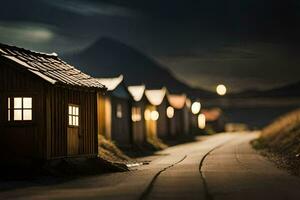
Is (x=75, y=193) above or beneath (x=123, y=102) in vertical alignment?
beneath

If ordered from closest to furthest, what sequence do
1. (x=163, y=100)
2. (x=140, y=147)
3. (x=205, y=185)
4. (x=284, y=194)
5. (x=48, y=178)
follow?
1. (x=284, y=194)
2. (x=205, y=185)
3. (x=48, y=178)
4. (x=140, y=147)
5. (x=163, y=100)

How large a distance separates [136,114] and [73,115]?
2543cm

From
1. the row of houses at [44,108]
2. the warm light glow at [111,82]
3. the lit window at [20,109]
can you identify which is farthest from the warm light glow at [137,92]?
the lit window at [20,109]

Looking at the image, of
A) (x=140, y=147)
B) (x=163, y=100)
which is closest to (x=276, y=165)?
(x=140, y=147)

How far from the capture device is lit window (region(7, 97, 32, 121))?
24.5m

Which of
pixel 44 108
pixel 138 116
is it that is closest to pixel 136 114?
pixel 138 116

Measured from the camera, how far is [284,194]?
629 inches

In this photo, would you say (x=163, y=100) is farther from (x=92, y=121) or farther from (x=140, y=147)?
(x=92, y=121)

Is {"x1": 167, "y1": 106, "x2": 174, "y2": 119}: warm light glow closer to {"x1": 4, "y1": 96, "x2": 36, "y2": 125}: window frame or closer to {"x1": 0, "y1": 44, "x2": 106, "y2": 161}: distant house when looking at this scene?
{"x1": 0, "y1": 44, "x2": 106, "y2": 161}: distant house

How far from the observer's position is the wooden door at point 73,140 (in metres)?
26.1

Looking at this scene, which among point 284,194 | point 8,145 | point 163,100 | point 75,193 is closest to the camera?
point 284,194

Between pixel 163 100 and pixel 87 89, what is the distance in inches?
1567

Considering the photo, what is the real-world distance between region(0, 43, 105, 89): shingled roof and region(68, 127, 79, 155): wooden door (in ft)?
6.28

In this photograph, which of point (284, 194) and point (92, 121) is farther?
point (92, 121)
